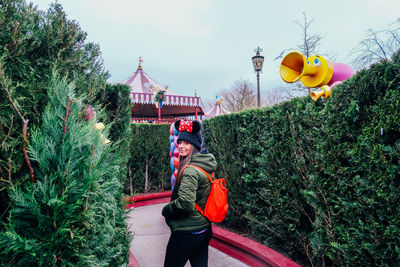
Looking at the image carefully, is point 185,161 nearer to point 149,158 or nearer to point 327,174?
point 327,174

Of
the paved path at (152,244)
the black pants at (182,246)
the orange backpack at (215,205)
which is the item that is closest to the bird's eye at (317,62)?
the orange backpack at (215,205)

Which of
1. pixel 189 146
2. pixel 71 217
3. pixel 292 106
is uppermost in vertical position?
pixel 292 106

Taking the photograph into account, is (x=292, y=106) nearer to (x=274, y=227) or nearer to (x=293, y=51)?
(x=293, y=51)

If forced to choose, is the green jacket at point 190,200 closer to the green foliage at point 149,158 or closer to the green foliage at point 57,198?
the green foliage at point 57,198

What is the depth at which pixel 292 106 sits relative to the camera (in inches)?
142

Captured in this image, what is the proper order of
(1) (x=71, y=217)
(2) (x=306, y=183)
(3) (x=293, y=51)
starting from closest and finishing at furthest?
(1) (x=71, y=217) < (2) (x=306, y=183) < (3) (x=293, y=51)

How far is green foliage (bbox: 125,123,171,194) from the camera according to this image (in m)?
8.80

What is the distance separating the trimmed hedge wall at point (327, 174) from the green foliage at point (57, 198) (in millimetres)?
2420

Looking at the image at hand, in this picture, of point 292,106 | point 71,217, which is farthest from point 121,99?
point 292,106

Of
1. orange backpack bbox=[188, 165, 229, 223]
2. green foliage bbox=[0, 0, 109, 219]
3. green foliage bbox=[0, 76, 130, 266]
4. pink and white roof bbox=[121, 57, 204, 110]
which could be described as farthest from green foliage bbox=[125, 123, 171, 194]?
green foliage bbox=[0, 76, 130, 266]

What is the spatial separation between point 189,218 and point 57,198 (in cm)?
129

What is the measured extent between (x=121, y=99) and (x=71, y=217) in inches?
92.4

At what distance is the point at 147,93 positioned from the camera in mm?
15883

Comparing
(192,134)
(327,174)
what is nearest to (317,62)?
(327,174)
